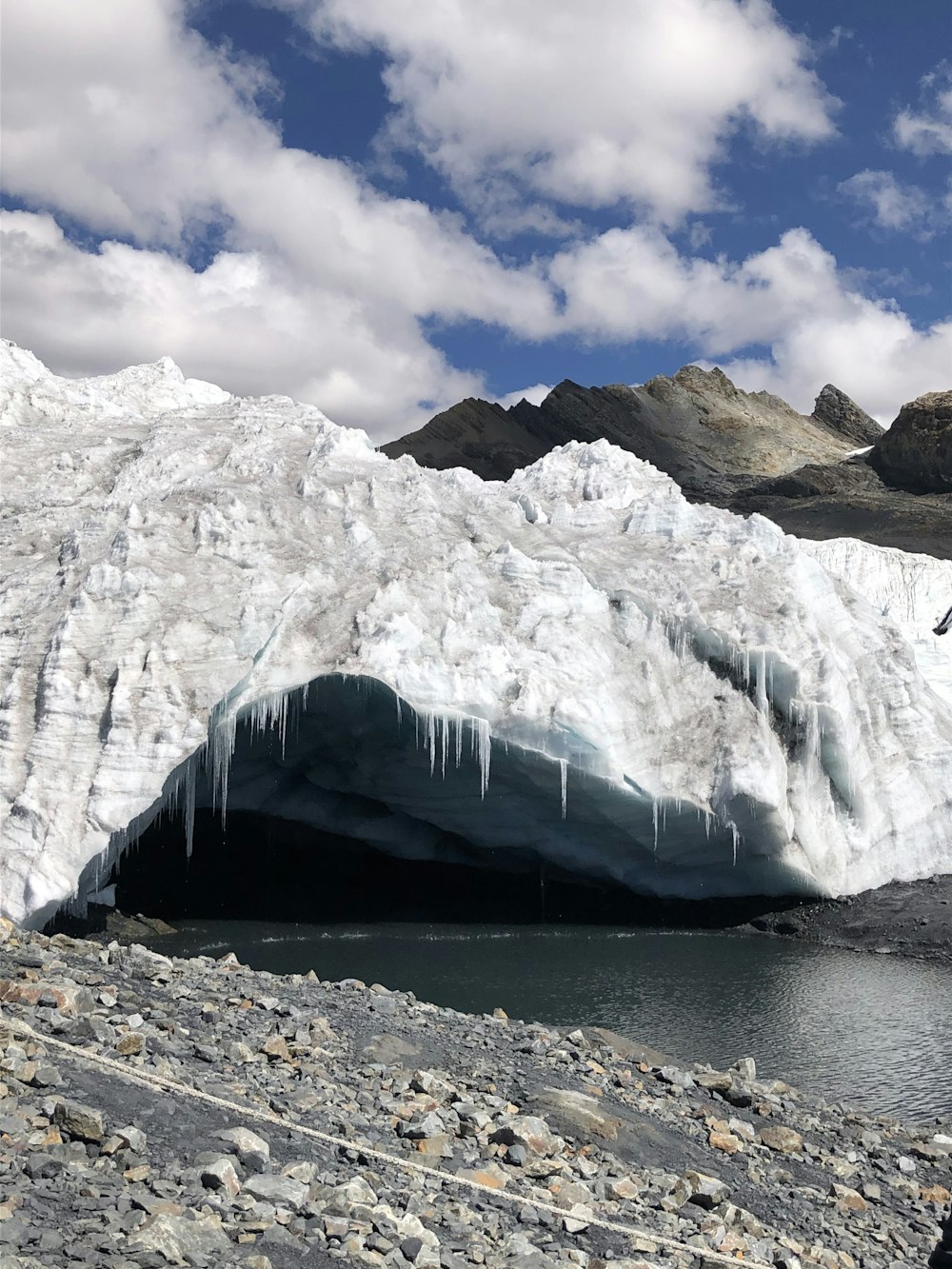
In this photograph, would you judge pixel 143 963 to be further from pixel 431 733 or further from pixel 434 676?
pixel 434 676

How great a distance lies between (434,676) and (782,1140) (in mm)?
13213

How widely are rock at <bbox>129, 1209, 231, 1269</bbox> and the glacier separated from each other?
14.0m

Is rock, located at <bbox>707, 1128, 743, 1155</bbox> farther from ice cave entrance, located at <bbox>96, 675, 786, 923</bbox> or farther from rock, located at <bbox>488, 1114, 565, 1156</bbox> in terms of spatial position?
ice cave entrance, located at <bbox>96, 675, 786, 923</bbox>

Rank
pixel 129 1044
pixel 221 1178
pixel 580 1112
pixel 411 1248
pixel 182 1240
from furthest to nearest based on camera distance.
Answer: pixel 580 1112 → pixel 129 1044 → pixel 221 1178 → pixel 411 1248 → pixel 182 1240

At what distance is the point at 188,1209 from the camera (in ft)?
25.5

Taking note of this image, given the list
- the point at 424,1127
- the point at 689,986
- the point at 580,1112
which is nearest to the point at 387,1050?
the point at 580,1112

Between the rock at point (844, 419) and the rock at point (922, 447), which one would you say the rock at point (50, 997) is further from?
the rock at point (844, 419)

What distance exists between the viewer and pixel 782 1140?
12.9 metres

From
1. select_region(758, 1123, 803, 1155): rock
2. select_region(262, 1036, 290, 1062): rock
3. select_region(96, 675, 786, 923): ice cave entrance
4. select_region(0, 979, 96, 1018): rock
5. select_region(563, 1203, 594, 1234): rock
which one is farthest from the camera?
select_region(96, 675, 786, 923): ice cave entrance

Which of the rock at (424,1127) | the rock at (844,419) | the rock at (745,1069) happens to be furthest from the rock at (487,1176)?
the rock at (844,419)

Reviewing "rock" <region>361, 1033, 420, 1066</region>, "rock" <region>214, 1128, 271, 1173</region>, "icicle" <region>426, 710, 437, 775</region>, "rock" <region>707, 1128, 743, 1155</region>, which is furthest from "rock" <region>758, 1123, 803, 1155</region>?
"icicle" <region>426, 710, 437, 775</region>

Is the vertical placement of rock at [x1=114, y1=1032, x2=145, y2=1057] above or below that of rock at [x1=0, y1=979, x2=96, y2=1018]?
below

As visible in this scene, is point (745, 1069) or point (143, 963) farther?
point (745, 1069)

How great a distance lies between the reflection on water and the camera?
57.4ft
